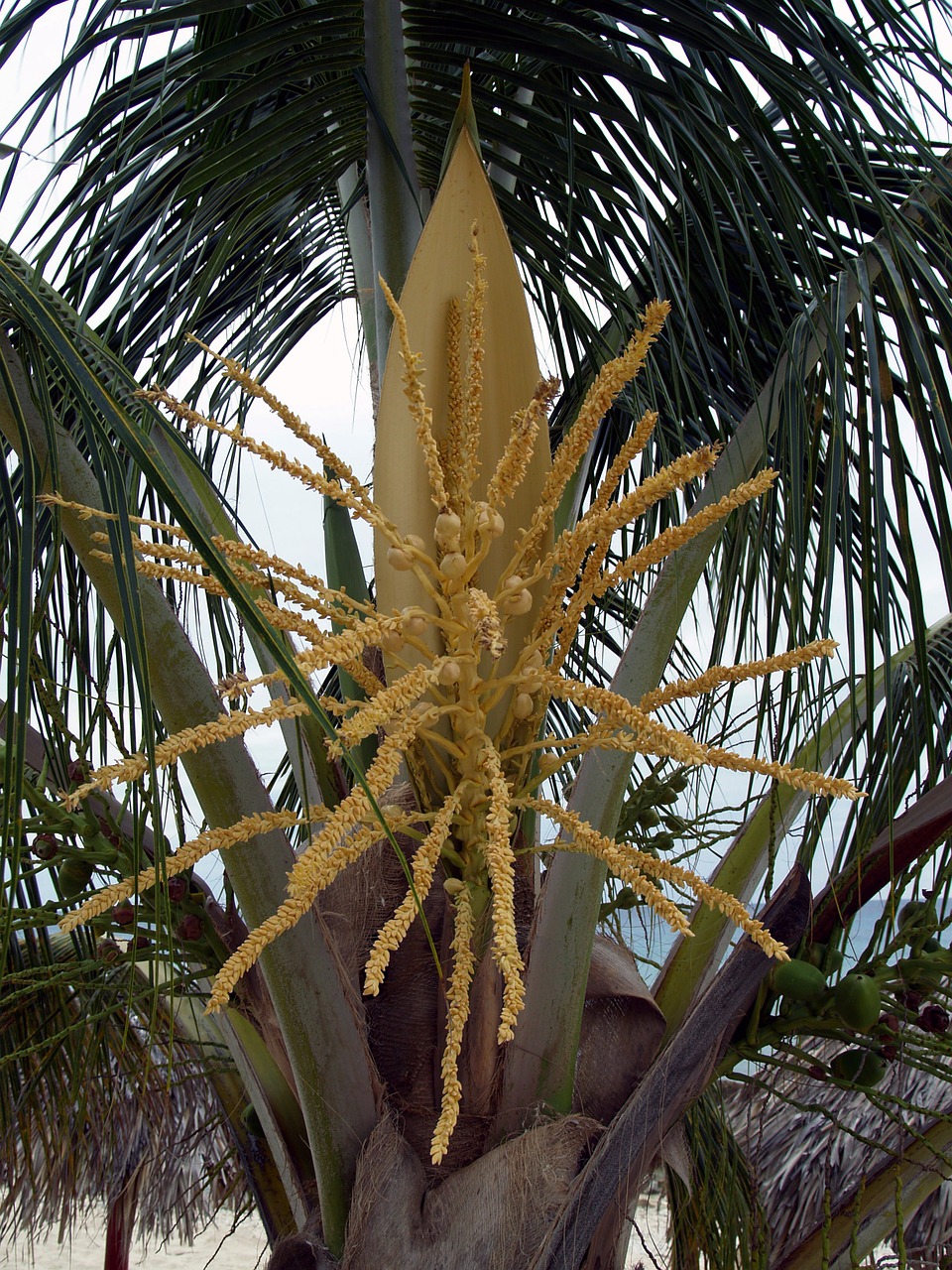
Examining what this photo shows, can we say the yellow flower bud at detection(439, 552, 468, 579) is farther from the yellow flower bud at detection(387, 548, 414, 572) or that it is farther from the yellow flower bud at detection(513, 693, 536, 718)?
the yellow flower bud at detection(513, 693, 536, 718)

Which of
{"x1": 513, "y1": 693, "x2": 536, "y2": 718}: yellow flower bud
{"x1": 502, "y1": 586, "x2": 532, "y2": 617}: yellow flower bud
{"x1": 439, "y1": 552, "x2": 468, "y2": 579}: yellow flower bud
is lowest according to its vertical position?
{"x1": 513, "y1": 693, "x2": 536, "y2": 718}: yellow flower bud

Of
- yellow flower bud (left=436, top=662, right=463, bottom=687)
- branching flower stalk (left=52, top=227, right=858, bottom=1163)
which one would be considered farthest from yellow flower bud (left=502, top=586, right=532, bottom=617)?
yellow flower bud (left=436, top=662, right=463, bottom=687)

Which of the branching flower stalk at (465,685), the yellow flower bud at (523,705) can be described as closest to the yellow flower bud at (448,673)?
the branching flower stalk at (465,685)

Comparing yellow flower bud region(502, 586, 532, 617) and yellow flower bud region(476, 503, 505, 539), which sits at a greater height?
yellow flower bud region(476, 503, 505, 539)

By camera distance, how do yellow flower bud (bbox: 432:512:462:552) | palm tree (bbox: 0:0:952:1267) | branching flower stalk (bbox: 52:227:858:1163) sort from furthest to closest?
palm tree (bbox: 0:0:952:1267) < yellow flower bud (bbox: 432:512:462:552) < branching flower stalk (bbox: 52:227:858:1163)

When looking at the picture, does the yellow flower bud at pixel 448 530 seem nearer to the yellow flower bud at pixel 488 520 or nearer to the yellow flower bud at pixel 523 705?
the yellow flower bud at pixel 488 520

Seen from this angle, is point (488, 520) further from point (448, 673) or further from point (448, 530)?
point (448, 673)

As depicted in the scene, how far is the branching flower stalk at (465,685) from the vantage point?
0.85 meters

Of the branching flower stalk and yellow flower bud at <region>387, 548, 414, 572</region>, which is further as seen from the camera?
yellow flower bud at <region>387, 548, 414, 572</region>

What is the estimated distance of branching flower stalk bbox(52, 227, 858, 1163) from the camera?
Result: 855 mm

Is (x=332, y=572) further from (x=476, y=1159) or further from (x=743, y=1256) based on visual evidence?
(x=743, y=1256)

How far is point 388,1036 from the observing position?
59.2 inches

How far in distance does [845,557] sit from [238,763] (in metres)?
0.88

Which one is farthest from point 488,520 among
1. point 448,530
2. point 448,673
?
point 448,673
